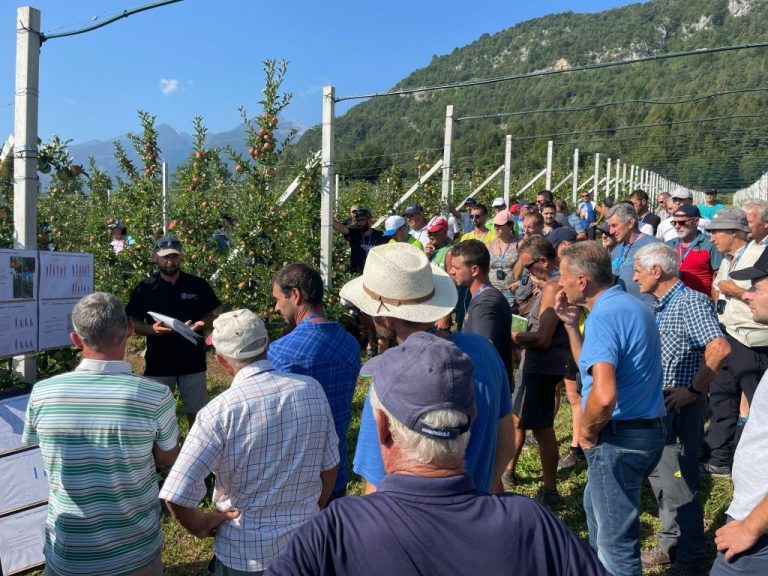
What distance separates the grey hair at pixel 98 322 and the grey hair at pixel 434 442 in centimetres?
158

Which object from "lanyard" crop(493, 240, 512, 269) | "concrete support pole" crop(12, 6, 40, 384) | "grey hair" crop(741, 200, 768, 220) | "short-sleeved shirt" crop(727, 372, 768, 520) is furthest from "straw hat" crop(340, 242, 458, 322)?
"lanyard" crop(493, 240, 512, 269)

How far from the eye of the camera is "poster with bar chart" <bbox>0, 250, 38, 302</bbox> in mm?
3459

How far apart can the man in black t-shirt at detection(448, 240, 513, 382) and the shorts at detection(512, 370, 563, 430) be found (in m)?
0.83

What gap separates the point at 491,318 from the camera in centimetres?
357

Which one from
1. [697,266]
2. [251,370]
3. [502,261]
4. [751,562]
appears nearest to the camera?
[751,562]

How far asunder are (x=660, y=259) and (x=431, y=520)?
9.29 ft

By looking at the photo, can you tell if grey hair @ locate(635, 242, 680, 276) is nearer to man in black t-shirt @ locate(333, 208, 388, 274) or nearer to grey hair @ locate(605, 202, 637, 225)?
grey hair @ locate(605, 202, 637, 225)

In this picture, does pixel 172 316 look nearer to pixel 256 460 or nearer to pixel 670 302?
pixel 256 460

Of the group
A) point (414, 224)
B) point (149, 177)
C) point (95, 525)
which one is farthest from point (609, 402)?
point (149, 177)

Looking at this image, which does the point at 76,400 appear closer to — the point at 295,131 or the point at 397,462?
the point at 397,462

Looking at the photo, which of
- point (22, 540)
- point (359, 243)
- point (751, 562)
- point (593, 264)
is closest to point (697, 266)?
point (593, 264)

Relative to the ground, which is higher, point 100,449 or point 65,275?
point 65,275

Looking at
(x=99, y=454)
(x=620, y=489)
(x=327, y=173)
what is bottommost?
(x=620, y=489)

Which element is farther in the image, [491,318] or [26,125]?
[26,125]
